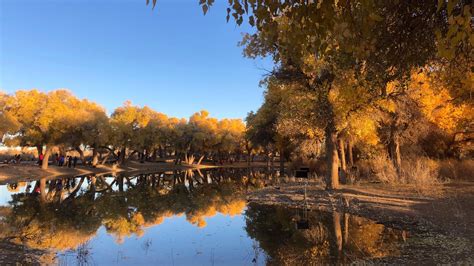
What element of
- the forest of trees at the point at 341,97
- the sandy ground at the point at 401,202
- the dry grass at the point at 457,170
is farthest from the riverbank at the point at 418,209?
the dry grass at the point at 457,170

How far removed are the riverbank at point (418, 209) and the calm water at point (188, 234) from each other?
2.59 ft

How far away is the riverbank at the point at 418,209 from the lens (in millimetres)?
8867

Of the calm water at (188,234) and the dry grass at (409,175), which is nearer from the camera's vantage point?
the calm water at (188,234)

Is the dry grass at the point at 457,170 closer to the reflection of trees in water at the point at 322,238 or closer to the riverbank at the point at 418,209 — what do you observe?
the riverbank at the point at 418,209

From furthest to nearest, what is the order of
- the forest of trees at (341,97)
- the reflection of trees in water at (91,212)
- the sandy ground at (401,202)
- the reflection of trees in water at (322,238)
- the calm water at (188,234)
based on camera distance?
the sandy ground at (401,202), the reflection of trees in water at (91,212), the calm water at (188,234), the reflection of trees in water at (322,238), the forest of trees at (341,97)

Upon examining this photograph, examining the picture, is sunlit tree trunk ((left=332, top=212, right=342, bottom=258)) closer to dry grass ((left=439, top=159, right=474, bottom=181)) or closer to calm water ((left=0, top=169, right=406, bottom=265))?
calm water ((left=0, top=169, right=406, bottom=265))

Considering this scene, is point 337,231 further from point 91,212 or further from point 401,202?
point 91,212

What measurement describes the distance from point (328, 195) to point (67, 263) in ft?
44.1

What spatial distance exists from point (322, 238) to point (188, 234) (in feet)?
15.6

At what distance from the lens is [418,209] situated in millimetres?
14383

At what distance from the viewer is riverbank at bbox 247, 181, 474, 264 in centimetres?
887

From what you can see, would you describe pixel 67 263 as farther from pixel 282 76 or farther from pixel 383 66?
pixel 282 76

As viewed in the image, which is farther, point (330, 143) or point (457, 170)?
point (457, 170)

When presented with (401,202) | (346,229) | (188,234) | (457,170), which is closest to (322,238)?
(346,229)
